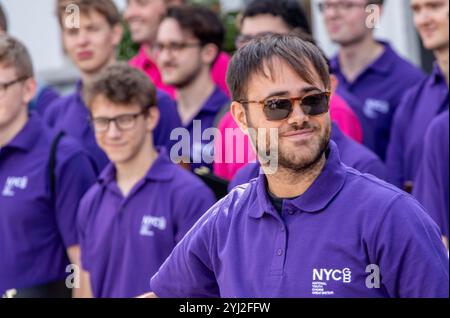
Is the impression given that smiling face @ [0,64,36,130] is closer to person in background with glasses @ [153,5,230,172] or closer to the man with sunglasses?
person in background with glasses @ [153,5,230,172]

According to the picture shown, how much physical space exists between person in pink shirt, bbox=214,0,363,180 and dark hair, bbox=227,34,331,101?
117cm

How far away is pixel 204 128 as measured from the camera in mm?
6484

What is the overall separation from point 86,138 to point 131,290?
155 cm

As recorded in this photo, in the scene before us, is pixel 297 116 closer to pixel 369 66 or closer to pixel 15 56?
pixel 15 56

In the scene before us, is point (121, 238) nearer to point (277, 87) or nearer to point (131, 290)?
point (131, 290)

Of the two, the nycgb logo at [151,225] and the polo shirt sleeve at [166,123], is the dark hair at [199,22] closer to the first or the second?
the polo shirt sleeve at [166,123]

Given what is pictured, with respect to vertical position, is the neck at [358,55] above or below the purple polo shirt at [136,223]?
above

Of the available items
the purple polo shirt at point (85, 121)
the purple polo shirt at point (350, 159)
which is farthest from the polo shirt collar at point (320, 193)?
the purple polo shirt at point (85, 121)

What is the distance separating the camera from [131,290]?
5.17 metres

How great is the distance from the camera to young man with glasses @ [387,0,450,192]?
581 centimetres

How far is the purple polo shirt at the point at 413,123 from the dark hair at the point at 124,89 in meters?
1.41

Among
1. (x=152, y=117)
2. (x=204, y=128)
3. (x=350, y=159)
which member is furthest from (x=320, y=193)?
(x=204, y=128)

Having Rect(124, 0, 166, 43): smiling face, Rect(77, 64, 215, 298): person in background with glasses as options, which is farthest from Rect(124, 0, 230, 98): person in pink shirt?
Rect(77, 64, 215, 298): person in background with glasses

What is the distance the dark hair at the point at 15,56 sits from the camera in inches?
238
